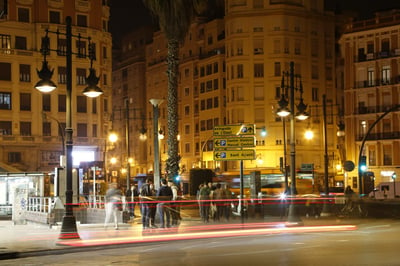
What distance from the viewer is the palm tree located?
115 feet

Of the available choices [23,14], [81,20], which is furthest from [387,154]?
[23,14]

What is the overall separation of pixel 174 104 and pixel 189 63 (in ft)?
237

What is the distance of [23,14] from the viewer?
78.9m

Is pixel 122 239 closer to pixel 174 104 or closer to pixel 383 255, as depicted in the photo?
pixel 383 255

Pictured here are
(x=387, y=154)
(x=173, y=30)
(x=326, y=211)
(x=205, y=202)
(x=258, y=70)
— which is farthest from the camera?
(x=258, y=70)

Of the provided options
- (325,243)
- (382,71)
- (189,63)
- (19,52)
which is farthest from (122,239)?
(189,63)

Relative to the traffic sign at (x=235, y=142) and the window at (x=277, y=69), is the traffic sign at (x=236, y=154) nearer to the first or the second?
the traffic sign at (x=235, y=142)

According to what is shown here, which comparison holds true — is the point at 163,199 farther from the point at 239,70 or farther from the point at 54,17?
the point at 239,70

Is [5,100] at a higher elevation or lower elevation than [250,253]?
higher

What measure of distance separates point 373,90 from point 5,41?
141 ft

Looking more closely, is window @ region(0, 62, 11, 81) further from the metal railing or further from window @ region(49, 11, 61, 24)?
the metal railing

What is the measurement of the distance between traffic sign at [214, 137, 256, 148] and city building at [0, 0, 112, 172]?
4380 cm

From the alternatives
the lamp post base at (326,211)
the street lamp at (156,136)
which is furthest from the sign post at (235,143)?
the lamp post base at (326,211)

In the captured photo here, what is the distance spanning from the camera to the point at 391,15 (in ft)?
283
